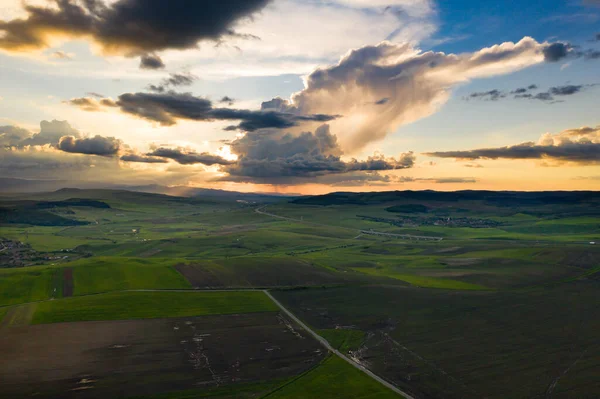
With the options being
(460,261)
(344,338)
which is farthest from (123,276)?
(460,261)

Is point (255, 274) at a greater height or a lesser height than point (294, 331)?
lesser

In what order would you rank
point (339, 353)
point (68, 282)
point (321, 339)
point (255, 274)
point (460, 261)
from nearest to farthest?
point (339, 353)
point (321, 339)
point (68, 282)
point (255, 274)
point (460, 261)

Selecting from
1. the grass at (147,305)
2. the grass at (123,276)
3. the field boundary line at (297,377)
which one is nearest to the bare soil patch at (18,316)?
the grass at (147,305)

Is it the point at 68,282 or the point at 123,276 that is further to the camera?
the point at 123,276

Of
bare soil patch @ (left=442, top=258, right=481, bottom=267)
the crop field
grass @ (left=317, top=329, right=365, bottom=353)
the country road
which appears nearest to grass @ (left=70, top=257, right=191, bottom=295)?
the country road

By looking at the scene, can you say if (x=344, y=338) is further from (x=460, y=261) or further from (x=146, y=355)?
(x=460, y=261)

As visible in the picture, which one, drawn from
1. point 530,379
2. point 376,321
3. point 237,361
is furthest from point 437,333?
point 237,361

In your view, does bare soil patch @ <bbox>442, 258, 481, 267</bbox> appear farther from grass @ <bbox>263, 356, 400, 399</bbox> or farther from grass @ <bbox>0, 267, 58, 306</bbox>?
grass @ <bbox>0, 267, 58, 306</bbox>

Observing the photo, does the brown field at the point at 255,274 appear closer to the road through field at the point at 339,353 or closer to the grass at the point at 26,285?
the road through field at the point at 339,353
